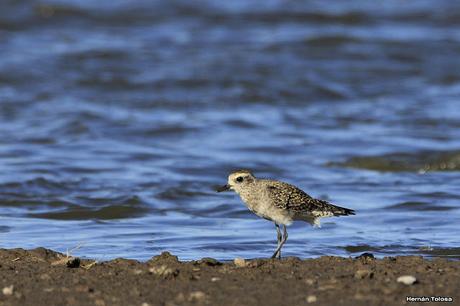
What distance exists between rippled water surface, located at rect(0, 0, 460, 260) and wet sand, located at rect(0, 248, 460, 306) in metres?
1.18

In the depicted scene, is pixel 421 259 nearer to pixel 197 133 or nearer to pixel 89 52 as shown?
pixel 197 133

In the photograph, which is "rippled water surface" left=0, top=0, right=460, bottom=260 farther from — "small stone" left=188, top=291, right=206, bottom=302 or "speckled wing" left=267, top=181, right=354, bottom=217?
"small stone" left=188, top=291, right=206, bottom=302

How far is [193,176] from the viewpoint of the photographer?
1165 cm

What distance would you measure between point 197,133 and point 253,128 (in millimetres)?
900

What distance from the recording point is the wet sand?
556cm

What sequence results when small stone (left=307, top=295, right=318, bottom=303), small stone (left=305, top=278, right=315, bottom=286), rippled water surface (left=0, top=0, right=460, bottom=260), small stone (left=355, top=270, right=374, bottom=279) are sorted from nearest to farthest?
small stone (left=307, top=295, right=318, bottom=303) → small stone (left=305, top=278, right=315, bottom=286) → small stone (left=355, top=270, right=374, bottom=279) → rippled water surface (left=0, top=0, right=460, bottom=260)

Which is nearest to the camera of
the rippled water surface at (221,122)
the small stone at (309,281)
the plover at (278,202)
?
the small stone at (309,281)

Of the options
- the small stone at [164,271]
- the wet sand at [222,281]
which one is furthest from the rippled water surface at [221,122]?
the small stone at [164,271]

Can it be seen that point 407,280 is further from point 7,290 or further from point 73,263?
point 7,290

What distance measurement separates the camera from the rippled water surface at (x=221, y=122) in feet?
29.2

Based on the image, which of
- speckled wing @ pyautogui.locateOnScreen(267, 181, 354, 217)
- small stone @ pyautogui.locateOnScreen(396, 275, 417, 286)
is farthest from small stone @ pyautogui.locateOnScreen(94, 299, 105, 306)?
speckled wing @ pyautogui.locateOnScreen(267, 181, 354, 217)

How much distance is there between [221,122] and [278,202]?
7513mm

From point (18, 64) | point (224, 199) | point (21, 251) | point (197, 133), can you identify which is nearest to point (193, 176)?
point (224, 199)

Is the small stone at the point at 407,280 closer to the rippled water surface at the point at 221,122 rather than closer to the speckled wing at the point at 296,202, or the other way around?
the speckled wing at the point at 296,202
